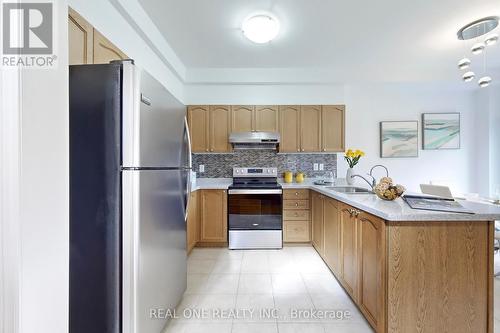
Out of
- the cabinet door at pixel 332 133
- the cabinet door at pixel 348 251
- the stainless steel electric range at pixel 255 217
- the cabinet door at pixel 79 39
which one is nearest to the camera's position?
the cabinet door at pixel 79 39

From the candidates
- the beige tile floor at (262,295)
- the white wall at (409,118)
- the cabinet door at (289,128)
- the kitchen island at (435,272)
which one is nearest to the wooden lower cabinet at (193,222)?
the beige tile floor at (262,295)

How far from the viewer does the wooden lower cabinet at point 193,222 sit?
3155mm

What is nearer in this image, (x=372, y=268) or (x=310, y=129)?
(x=372, y=268)

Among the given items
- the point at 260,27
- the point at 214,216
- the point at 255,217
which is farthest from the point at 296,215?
the point at 260,27

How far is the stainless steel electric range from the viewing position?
344 centimetres

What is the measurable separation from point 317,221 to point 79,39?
2964mm

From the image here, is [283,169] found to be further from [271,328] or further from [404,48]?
[271,328]

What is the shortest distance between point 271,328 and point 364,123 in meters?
3.76

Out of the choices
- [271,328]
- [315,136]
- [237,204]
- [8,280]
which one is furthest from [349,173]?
[8,280]

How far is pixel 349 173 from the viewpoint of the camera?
3113mm

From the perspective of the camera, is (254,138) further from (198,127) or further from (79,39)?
(79,39)

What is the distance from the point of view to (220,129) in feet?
12.8

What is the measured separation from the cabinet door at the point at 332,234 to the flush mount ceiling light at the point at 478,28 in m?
2.32

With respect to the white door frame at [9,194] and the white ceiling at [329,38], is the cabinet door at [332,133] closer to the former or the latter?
the white ceiling at [329,38]
